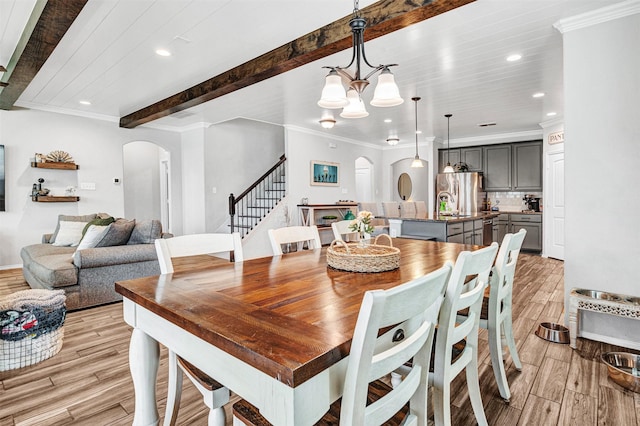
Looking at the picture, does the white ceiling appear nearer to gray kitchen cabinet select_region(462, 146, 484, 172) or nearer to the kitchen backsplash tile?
gray kitchen cabinet select_region(462, 146, 484, 172)

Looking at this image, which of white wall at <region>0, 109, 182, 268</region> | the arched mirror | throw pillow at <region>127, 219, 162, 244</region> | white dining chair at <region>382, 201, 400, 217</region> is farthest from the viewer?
the arched mirror

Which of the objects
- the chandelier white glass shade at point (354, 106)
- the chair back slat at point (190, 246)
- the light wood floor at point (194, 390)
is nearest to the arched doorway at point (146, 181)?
the light wood floor at point (194, 390)

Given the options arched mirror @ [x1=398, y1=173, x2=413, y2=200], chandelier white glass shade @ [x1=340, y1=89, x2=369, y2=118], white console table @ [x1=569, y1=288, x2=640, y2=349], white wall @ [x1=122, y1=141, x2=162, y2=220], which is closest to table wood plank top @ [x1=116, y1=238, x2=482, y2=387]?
chandelier white glass shade @ [x1=340, y1=89, x2=369, y2=118]

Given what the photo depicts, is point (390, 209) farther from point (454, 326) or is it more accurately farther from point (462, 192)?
point (454, 326)

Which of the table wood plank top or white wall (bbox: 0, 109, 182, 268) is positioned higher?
white wall (bbox: 0, 109, 182, 268)

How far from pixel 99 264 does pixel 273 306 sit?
3193mm

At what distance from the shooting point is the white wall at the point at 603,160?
7.91ft

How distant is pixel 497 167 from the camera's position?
7359 millimetres

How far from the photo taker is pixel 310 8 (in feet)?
8.27

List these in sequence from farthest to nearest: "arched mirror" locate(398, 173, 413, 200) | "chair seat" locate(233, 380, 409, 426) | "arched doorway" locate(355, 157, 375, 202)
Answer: "arched mirror" locate(398, 173, 413, 200) < "arched doorway" locate(355, 157, 375, 202) < "chair seat" locate(233, 380, 409, 426)

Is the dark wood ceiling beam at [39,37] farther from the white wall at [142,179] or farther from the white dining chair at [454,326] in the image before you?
the white wall at [142,179]

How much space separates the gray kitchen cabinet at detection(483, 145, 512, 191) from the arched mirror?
10.1ft

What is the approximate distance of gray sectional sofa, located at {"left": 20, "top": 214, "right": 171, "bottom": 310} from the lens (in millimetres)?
3275

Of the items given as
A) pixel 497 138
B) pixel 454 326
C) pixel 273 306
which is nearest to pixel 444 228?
pixel 454 326
